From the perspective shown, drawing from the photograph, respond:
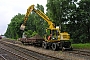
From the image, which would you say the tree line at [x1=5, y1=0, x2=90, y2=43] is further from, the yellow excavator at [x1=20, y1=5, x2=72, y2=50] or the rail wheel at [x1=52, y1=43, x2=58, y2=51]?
the rail wheel at [x1=52, y1=43, x2=58, y2=51]

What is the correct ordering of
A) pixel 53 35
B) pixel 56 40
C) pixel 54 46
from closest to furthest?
pixel 54 46 → pixel 56 40 → pixel 53 35

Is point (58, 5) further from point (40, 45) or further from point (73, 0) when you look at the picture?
point (40, 45)

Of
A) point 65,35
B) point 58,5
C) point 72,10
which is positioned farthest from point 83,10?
point 65,35

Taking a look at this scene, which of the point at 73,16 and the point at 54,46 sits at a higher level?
the point at 73,16

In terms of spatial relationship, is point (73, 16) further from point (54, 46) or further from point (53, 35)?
point (54, 46)

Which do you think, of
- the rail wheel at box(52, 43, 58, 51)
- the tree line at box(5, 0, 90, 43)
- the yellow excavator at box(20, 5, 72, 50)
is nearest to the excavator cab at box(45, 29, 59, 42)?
the yellow excavator at box(20, 5, 72, 50)

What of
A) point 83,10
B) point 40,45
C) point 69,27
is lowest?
point 40,45

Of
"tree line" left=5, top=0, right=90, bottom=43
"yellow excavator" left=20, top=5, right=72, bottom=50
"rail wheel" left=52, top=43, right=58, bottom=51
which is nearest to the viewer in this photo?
"yellow excavator" left=20, top=5, right=72, bottom=50

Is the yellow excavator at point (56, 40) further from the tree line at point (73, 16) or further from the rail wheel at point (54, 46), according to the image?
the tree line at point (73, 16)

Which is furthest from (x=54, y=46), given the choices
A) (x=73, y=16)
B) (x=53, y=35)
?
(x=73, y=16)

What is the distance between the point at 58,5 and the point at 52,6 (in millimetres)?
1398

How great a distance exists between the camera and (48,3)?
4106cm

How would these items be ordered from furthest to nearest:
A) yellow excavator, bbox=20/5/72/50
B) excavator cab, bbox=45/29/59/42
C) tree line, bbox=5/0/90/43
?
tree line, bbox=5/0/90/43 < excavator cab, bbox=45/29/59/42 < yellow excavator, bbox=20/5/72/50

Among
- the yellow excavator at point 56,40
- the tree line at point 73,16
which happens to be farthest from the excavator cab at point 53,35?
the tree line at point 73,16
